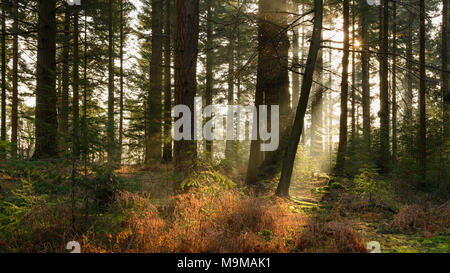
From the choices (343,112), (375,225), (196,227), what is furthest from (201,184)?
(343,112)

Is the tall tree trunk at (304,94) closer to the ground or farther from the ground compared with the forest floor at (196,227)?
farther from the ground

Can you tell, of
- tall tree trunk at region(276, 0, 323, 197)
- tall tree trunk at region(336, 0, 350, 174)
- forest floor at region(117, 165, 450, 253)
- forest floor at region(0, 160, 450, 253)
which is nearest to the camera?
forest floor at region(0, 160, 450, 253)

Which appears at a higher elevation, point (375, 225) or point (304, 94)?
point (304, 94)

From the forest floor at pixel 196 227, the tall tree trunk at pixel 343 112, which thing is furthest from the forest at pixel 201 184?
the tall tree trunk at pixel 343 112

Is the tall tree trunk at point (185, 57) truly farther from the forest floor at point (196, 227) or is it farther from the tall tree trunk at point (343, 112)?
the tall tree trunk at point (343, 112)

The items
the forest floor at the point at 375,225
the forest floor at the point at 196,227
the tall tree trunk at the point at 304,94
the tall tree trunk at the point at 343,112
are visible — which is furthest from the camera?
the tall tree trunk at the point at 343,112

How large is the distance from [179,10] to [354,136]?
974 centimetres

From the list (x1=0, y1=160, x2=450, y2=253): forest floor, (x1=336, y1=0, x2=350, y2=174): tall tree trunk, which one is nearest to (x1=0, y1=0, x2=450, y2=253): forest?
(x1=0, y1=160, x2=450, y2=253): forest floor

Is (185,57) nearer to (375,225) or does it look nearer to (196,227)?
(196,227)

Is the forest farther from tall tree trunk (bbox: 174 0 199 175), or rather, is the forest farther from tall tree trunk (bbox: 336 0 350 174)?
tall tree trunk (bbox: 336 0 350 174)

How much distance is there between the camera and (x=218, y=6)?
722 inches

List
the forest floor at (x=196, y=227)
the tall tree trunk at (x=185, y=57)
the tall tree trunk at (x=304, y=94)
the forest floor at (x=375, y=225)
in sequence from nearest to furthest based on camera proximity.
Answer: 1. the forest floor at (x=196, y=227)
2. the forest floor at (x=375, y=225)
3. the tall tree trunk at (x=185, y=57)
4. the tall tree trunk at (x=304, y=94)

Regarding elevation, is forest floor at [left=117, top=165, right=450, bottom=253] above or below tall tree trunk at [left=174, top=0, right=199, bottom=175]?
below

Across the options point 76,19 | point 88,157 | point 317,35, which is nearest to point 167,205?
point 88,157
